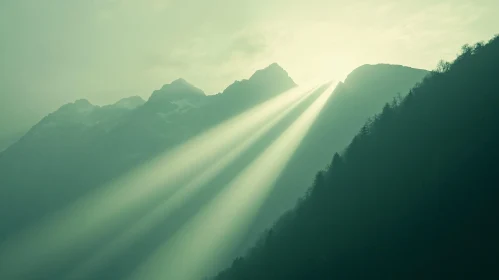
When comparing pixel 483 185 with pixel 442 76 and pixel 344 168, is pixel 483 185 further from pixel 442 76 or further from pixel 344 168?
pixel 442 76

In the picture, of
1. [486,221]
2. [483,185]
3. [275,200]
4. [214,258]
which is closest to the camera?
[486,221]

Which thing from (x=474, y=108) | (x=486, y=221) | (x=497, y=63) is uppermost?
(x=497, y=63)

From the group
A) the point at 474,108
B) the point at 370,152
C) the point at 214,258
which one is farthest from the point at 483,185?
the point at 214,258

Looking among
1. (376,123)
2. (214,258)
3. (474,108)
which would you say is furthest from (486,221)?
(214,258)

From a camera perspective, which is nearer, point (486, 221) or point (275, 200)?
point (486, 221)

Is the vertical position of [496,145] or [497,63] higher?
[497,63]

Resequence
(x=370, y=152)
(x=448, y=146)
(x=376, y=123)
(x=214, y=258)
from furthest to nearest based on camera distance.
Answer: (x=214, y=258), (x=376, y=123), (x=370, y=152), (x=448, y=146)

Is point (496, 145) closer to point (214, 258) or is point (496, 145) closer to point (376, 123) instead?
point (376, 123)
